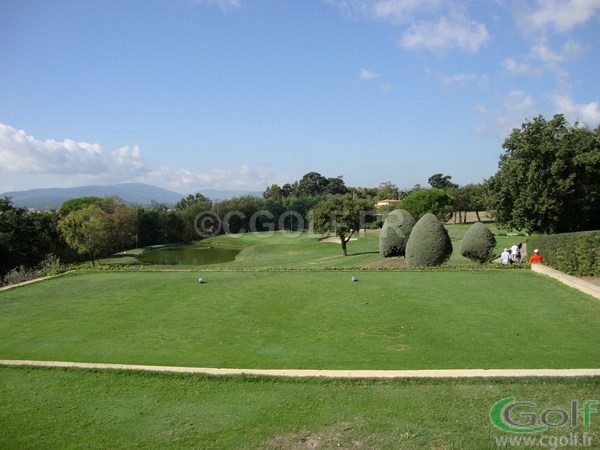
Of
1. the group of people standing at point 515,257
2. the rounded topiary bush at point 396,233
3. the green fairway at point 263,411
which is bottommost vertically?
the green fairway at point 263,411

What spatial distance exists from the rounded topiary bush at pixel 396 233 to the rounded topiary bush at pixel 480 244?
148 inches

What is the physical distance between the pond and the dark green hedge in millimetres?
36121

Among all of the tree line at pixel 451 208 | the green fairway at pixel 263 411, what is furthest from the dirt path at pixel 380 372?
the tree line at pixel 451 208

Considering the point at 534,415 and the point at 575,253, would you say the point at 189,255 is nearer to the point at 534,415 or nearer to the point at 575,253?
the point at 575,253

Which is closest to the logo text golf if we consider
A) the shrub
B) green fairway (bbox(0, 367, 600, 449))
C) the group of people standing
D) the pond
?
green fairway (bbox(0, 367, 600, 449))

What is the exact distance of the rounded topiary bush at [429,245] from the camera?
2108 cm

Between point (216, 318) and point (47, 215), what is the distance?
146 ft

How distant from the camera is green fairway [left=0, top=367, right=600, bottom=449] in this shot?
20.6ft

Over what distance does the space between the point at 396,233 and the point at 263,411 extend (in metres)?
20.7

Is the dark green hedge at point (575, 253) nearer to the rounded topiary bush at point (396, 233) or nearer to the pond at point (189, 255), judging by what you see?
the rounded topiary bush at point (396, 233)

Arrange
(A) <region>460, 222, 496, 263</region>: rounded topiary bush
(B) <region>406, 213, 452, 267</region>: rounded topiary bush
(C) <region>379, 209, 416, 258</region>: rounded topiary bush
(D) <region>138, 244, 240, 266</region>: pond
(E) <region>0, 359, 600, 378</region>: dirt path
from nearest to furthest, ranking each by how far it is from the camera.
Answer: (E) <region>0, 359, 600, 378</region>: dirt path, (B) <region>406, 213, 452, 267</region>: rounded topiary bush, (A) <region>460, 222, 496, 263</region>: rounded topiary bush, (C) <region>379, 209, 416, 258</region>: rounded topiary bush, (D) <region>138, 244, 240, 266</region>: pond

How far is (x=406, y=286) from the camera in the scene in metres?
16.0

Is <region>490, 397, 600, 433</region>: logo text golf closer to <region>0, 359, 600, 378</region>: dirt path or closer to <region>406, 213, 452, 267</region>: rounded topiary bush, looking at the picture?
<region>0, 359, 600, 378</region>: dirt path

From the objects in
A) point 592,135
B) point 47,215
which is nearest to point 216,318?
point 592,135
